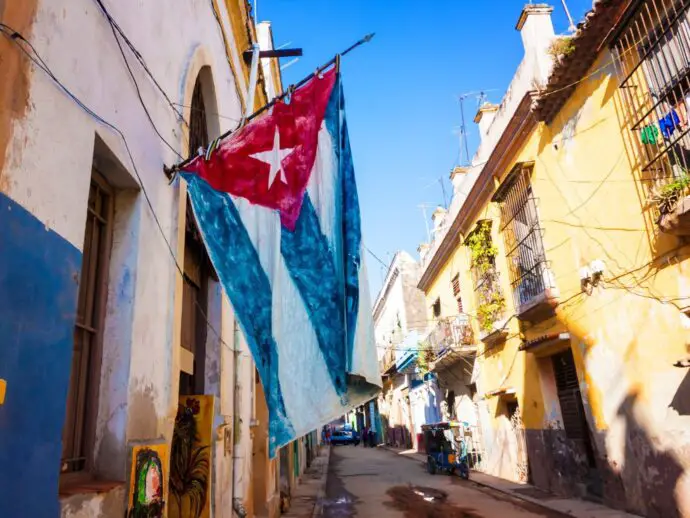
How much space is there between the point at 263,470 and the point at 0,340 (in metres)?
7.22

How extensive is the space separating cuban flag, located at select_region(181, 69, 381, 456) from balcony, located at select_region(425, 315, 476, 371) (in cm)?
1346

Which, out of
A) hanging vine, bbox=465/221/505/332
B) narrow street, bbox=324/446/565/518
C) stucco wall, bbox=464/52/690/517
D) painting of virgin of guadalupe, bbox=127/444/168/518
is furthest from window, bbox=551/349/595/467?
painting of virgin of guadalupe, bbox=127/444/168/518

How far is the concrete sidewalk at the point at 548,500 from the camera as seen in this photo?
9.15 metres

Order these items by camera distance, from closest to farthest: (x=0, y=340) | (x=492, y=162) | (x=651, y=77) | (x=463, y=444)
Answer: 1. (x=0, y=340)
2. (x=651, y=77)
3. (x=492, y=162)
4. (x=463, y=444)

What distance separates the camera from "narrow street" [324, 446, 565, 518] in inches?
404

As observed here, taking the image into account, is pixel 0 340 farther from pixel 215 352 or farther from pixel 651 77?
pixel 651 77

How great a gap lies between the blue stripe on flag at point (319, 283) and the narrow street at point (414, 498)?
A: 25.5 ft

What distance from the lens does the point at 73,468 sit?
9.64 ft

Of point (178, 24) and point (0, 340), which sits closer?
point (0, 340)

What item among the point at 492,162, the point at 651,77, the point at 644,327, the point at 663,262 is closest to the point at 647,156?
the point at 651,77

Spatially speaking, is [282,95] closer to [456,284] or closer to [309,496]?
[309,496]

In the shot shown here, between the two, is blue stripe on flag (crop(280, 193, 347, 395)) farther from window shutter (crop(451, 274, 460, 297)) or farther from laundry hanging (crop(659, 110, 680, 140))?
window shutter (crop(451, 274, 460, 297))

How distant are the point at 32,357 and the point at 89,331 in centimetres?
104

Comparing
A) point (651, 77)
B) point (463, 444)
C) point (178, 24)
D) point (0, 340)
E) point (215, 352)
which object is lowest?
point (463, 444)
